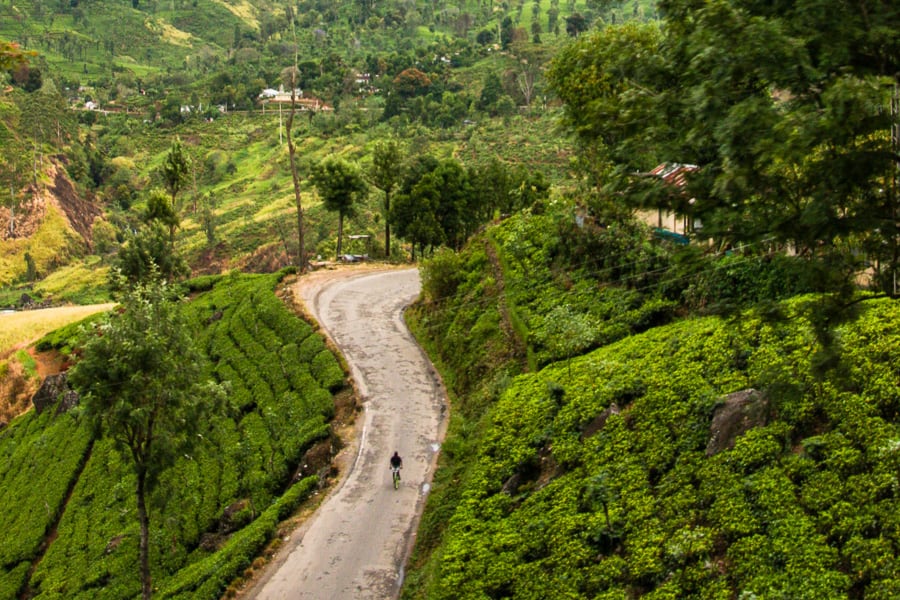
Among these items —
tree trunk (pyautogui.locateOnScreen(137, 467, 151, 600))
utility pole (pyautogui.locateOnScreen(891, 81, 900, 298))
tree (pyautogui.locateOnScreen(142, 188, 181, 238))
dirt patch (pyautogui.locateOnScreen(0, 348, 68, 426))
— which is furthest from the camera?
tree (pyautogui.locateOnScreen(142, 188, 181, 238))

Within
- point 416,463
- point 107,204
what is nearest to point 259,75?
point 107,204

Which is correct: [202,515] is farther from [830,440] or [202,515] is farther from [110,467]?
[830,440]

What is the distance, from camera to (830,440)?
454 inches

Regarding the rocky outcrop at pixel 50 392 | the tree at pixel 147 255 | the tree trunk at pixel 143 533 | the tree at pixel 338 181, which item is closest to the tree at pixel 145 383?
the tree trunk at pixel 143 533

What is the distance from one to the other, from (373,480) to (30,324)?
3578cm

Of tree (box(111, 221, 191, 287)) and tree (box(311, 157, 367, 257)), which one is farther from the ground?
tree (box(311, 157, 367, 257))

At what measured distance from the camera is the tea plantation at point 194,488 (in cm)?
2130

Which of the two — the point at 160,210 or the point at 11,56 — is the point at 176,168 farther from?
the point at 11,56

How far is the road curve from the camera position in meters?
16.9

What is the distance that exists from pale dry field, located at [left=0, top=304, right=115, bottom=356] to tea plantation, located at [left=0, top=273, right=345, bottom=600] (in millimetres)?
A: 12644

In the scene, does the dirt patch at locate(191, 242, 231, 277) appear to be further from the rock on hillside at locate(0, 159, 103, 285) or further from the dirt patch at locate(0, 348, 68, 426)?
the dirt patch at locate(0, 348, 68, 426)

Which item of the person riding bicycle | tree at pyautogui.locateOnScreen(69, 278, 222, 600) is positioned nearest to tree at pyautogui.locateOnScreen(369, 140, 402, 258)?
the person riding bicycle

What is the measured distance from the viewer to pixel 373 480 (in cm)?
2095

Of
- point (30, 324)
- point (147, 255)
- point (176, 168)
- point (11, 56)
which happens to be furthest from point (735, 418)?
point (30, 324)
